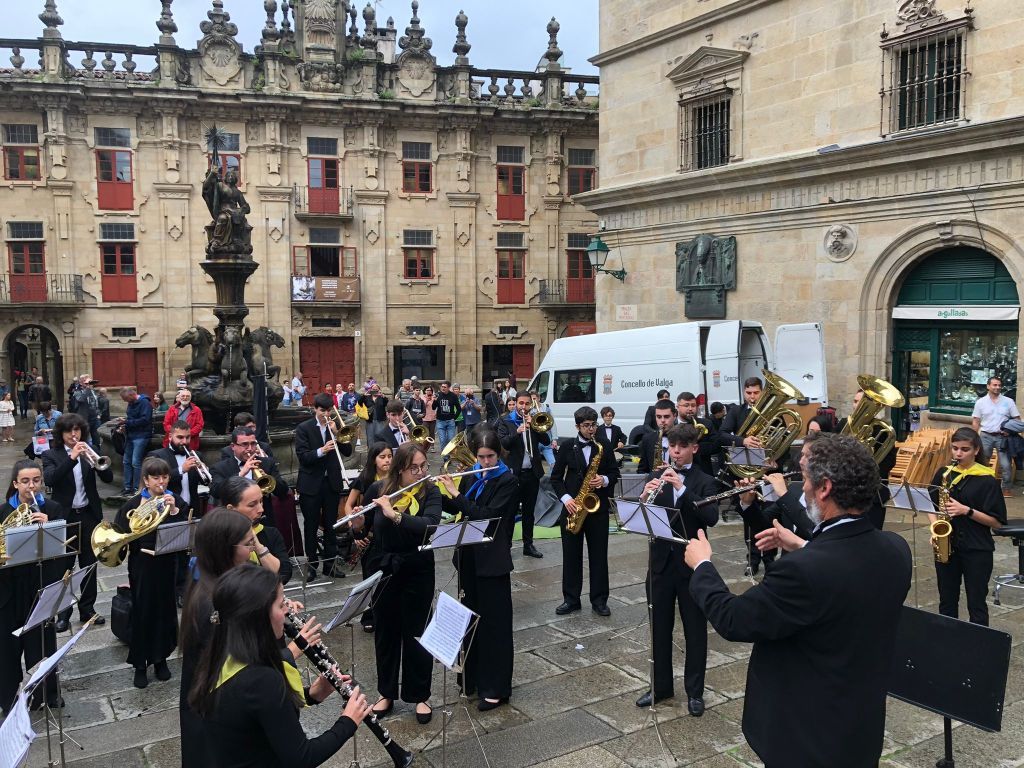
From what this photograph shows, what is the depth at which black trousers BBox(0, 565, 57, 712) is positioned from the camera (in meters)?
5.43

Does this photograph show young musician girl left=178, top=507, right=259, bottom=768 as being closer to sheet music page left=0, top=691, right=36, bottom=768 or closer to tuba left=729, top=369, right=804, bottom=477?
sheet music page left=0, top=691, right=36, bottom=768

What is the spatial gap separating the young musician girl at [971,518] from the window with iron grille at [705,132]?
1279 centimetres

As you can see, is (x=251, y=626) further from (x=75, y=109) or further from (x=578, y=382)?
(x=75, y=109)

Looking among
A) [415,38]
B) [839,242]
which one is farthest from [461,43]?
[839,242]

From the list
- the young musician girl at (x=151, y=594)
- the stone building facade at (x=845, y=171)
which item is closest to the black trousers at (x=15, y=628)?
the young musician girl at (x=151, y=594)

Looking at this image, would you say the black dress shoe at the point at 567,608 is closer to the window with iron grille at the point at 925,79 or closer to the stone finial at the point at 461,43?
the window with iron grille at the point at 925,79

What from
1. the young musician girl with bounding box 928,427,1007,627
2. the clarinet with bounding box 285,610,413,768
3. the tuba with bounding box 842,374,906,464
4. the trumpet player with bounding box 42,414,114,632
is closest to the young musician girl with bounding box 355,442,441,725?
the clarinet with bounding box 285,610,413,768

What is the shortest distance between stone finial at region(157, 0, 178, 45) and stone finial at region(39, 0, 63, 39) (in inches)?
141

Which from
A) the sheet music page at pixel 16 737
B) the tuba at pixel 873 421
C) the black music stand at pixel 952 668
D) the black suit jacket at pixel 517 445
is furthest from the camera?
the black suit jacket at pixel 517 445

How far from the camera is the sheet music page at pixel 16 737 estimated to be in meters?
3.17

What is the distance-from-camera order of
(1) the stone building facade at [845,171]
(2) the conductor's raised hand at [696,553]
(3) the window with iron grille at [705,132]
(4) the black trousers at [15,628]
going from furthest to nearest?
(3) the window with iron grille at [705,132], (1) the stone building facade at [845,171], (4) the black trousers at [15,628], (2) the conductor's raised hand at [696,553]

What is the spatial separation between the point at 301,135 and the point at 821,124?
21251mm

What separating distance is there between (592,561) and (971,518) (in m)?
3.18

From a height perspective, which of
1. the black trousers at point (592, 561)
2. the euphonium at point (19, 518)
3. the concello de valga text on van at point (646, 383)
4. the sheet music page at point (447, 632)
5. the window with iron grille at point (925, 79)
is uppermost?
the window with iron grille at point (925, 79)
